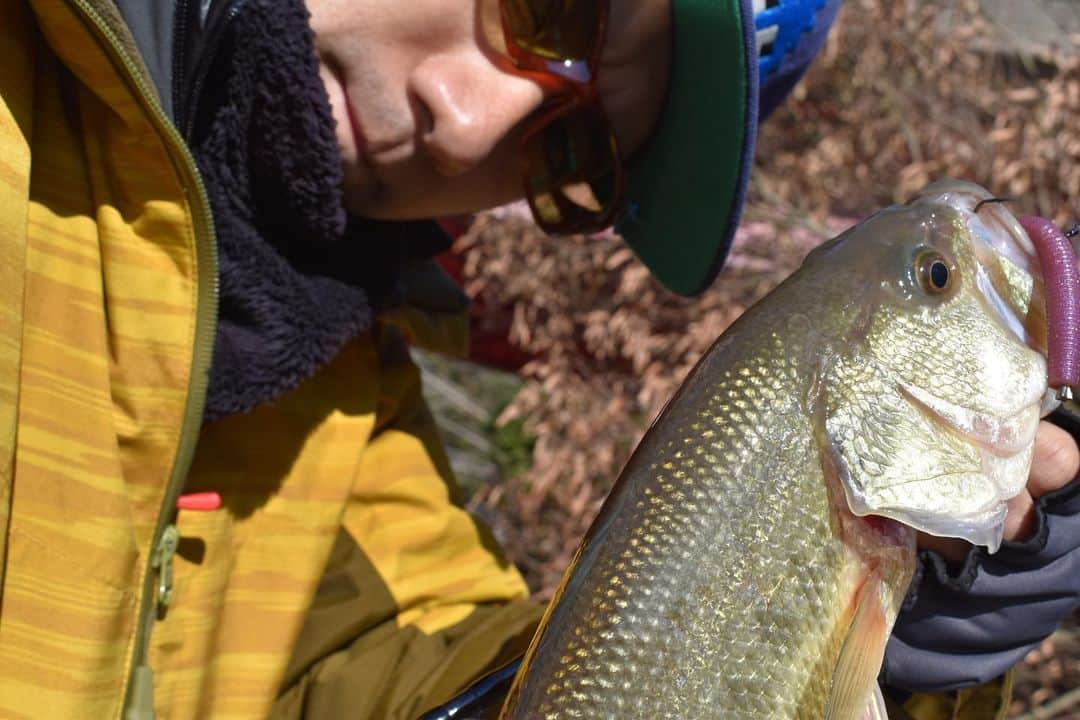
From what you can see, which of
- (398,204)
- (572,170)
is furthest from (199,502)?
(572,170)

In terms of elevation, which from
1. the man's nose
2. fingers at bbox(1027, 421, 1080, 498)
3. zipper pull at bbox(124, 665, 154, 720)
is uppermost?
the man's nose

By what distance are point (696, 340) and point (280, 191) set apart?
2379 mm

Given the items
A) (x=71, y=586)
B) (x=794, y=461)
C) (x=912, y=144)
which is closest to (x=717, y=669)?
(x=794, y=461)

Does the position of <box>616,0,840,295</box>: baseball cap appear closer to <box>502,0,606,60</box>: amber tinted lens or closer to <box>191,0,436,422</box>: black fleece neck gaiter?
<box>502,0,606,60</box>: amber tinted lens

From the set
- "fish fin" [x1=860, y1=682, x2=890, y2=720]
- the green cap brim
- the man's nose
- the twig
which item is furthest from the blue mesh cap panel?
the twig

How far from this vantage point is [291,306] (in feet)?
6.10

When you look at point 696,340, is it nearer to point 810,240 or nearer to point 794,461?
point 810,240

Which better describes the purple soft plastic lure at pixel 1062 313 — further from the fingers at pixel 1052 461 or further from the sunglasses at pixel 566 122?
the sunglasses at pixel 566 122

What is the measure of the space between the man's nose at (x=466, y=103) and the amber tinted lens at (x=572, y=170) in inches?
3.7

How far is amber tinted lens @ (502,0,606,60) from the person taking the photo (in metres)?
1.86

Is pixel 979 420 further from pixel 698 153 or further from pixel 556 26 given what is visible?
pixel 556 26

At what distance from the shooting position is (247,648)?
73.6 inches

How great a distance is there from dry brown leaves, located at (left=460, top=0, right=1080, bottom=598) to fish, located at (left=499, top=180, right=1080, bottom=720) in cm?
258

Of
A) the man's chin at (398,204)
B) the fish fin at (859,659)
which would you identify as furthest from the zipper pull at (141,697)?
the fish fin at (859,659)
